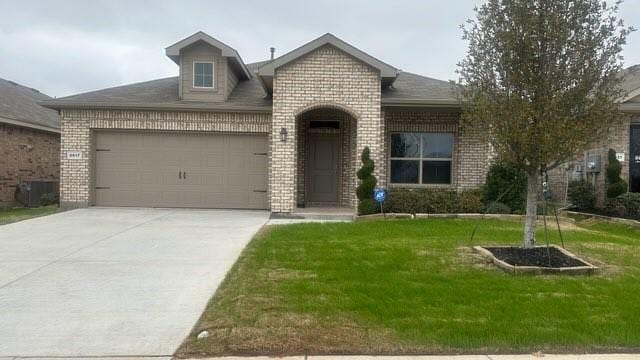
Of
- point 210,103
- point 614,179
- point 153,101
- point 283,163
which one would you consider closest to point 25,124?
point 153,101

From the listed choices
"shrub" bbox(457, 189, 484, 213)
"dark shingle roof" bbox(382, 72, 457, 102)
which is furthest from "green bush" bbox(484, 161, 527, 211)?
"dark shingle roof" bbox(382, 72, 457, 102)

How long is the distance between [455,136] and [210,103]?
7164mm

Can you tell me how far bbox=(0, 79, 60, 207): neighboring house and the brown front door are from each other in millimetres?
8672

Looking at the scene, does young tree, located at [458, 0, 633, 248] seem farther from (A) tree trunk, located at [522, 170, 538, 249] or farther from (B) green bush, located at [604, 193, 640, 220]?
(B) green bush, located at [604, 193, 640, 220]

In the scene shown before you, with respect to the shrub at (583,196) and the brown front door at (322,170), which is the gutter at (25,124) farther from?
the shrub at (583,196)

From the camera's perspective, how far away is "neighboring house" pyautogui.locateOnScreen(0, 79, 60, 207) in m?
18.4

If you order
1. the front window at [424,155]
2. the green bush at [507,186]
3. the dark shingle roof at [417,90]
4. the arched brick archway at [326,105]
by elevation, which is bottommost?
the green bush at [507,186]

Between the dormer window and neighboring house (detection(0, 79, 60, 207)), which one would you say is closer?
the dormer window

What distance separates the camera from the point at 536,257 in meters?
8.55

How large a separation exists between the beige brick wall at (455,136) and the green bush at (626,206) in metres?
3.57

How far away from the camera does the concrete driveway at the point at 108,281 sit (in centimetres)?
532

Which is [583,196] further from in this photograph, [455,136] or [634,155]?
[455,136]

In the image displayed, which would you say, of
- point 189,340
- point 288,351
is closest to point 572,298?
point 288,351

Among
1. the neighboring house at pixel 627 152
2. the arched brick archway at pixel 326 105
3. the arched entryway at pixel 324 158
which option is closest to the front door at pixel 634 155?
the neighboring house at pixel 627 152
